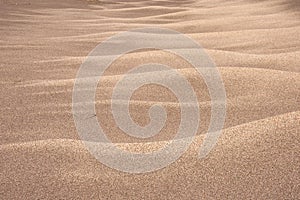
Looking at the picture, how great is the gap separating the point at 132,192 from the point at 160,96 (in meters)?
0.67

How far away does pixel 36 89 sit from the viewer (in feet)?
5.45

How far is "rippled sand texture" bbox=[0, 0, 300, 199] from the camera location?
0.96 metres

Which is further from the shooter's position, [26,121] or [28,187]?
[26,121]

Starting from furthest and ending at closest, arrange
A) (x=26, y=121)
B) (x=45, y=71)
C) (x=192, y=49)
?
1. (x=192, y=49)
2. (x=45, y=71)
3. (x=26, y=121)

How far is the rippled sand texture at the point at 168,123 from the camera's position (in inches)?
38.0

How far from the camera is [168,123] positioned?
53.1 inches

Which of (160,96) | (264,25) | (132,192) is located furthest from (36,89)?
(264,25)

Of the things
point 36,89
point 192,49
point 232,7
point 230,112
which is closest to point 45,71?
point 36,89

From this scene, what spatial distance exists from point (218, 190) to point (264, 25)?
6.88 ft

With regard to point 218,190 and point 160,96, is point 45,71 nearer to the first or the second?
point 160,96

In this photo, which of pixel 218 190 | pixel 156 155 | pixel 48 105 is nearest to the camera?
pixel 218 190

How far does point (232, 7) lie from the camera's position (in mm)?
3863

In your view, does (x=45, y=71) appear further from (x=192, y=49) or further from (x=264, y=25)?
(x=264, y=25)

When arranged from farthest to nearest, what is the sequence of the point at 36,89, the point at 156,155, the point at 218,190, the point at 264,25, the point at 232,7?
the point at 232,7 → the point at 264,25 → the point at 36,89 → the point at 156,155 → the point at 218,190
